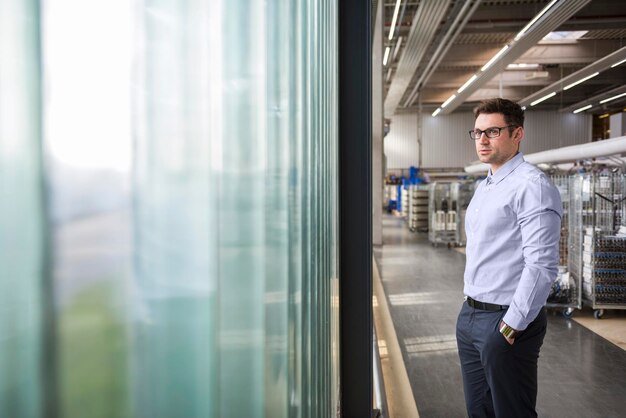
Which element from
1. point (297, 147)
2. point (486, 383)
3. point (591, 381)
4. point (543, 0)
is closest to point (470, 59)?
point (543, 0)

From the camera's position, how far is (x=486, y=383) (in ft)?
8.63

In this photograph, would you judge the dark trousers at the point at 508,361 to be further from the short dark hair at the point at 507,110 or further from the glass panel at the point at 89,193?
the glass panel at the point at 89,193

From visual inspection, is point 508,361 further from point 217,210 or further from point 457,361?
point 457,361

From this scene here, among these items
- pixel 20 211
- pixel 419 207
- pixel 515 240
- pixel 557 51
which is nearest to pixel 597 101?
pixel 557 51

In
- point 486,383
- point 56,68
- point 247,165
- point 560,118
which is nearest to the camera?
point 56,68

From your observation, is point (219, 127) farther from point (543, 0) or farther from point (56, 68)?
point (543, 0)

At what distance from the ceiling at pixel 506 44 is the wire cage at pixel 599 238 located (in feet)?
10.9

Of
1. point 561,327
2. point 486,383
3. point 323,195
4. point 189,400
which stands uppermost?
point 323,195

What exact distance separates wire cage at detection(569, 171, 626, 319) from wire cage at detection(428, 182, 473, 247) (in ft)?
23.3

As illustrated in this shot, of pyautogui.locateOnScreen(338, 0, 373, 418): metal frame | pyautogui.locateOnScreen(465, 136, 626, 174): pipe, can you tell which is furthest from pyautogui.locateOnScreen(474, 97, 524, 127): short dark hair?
pyautogui.locateOnScreen(465, 136, 626, 174): pipe

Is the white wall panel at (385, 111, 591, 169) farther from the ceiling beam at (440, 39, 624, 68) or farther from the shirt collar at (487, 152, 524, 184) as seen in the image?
the shirt collar at (487, 152, 524, 184)

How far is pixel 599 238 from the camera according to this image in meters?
6.55

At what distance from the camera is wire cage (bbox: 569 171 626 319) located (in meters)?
6.50

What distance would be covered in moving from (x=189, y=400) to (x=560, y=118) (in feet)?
105
